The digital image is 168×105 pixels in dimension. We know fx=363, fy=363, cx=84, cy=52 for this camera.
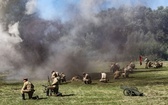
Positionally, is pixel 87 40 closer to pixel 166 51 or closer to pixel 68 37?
pixel 166 51

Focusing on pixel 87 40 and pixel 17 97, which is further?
pixel 87 40

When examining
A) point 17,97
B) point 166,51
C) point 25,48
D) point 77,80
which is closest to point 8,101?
point 17,97

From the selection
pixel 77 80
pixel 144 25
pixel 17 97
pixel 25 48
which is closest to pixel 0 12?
pixel 25 48

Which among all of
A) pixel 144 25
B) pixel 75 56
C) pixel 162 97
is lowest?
pixel 162 97

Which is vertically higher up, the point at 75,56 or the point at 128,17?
the point at 128,17

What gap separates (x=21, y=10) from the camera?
69.2 metres

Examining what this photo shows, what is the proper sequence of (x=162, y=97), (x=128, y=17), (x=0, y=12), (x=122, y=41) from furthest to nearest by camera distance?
(x=128, y=17) < (x=122, y=41) < (x=0, y=12) < (x=162, y=97)

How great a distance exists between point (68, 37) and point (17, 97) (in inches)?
1447

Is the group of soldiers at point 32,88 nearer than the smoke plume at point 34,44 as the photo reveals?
Yes

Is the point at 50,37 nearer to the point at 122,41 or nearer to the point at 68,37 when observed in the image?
the point at 68,37

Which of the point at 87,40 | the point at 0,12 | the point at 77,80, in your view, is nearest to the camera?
the point at 77,80

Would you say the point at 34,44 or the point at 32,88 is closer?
the point at 32,88

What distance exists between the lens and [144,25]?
15950 cm

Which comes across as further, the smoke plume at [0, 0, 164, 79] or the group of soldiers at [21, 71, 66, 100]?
the smoke plume at [0, 0, 164, 79]
